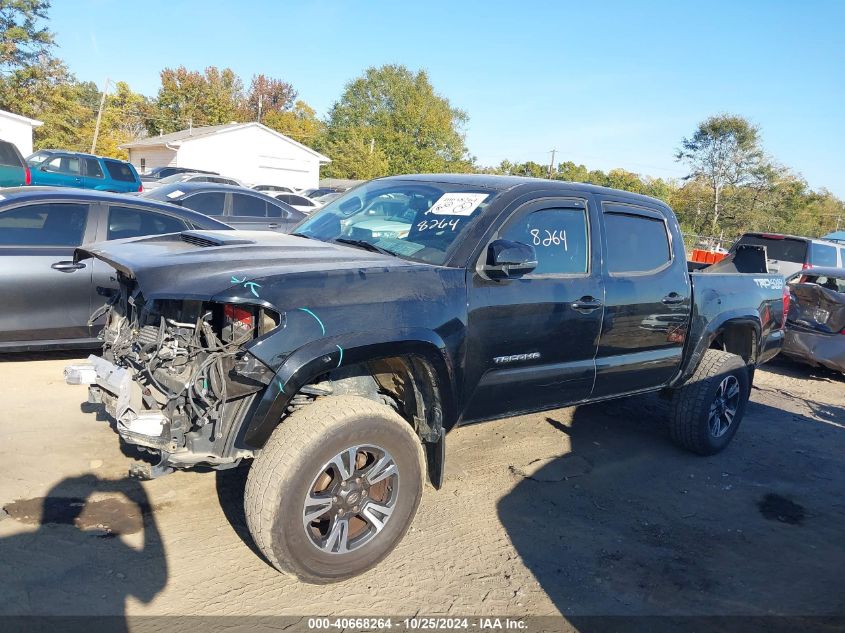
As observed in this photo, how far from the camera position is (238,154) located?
3916 centimetres

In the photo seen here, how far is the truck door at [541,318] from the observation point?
12.0 ft

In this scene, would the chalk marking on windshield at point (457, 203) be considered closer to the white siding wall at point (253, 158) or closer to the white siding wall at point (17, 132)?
the white siding wall at point (17, 132)

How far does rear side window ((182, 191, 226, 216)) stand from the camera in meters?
11.0

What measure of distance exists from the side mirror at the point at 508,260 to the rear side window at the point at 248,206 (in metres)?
8.59

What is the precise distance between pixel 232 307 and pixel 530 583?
2018mm

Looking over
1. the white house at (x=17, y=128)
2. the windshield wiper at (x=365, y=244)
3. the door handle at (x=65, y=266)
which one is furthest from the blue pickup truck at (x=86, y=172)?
the windshield wiper at (x=365, y=244)

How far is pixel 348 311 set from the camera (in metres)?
3.07

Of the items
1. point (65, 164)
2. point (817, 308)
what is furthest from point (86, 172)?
point (817, 308)

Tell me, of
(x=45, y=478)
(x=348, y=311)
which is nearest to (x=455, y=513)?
(x=348, y=311)

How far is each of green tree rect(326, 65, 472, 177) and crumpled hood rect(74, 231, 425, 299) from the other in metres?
47.7

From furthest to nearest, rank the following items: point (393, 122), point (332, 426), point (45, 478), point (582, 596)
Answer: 1. point (393, 122)
2. point (45, 478)
3. point (582, 596)
4. point (332, 426)

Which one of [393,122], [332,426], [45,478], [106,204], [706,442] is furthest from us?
[393,122]

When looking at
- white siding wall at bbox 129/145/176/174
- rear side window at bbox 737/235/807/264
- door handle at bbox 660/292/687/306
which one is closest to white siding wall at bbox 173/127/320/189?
white siding wall at bbox 129/145/176/174

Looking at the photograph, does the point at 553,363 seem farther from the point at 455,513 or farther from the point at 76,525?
the point at 76,525
